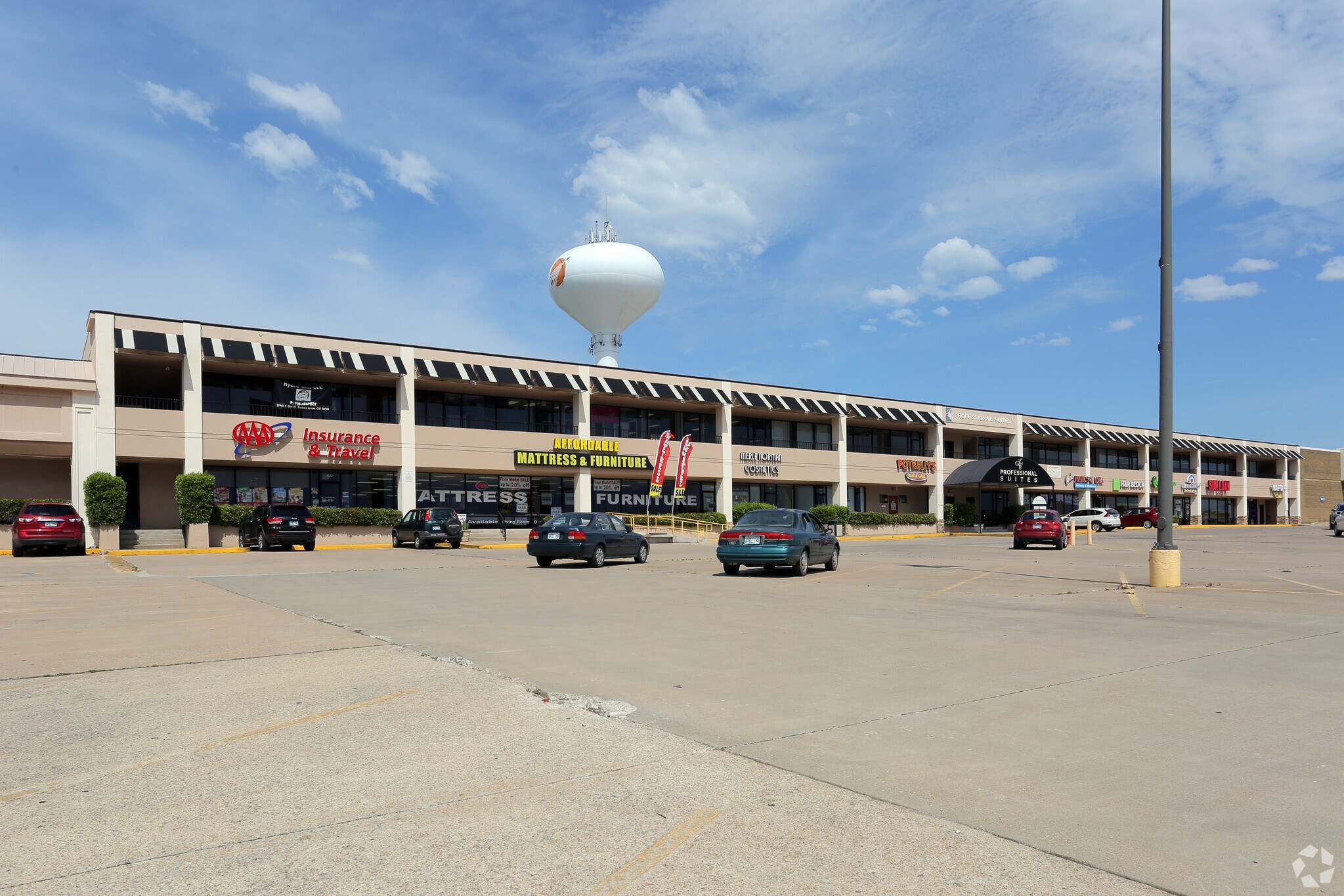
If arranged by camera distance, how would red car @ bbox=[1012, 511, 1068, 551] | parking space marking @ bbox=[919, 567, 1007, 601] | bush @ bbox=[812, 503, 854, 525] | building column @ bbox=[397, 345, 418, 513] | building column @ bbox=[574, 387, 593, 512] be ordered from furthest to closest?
bush @ bbox=[812, 503, 854, 525], building column @ bbox=[574, 387, 593, 512], building column @ bbox=[397, 345, 418, 513], red car @ bbox=[1012, 511, 1068, 551], parking space marking @ bbox=[919, 567, 1007, 601]

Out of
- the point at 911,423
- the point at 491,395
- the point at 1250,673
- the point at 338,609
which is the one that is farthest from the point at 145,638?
the point at 911,423

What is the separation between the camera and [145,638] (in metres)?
10.2

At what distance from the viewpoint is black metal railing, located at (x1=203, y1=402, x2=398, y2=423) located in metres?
39.4

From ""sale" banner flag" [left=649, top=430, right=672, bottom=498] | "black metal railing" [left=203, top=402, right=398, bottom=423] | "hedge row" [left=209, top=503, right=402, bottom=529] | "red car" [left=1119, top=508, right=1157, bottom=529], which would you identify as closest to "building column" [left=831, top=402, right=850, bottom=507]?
""sale" banner flag" [left=649, top=430, right=672, bottom=498]

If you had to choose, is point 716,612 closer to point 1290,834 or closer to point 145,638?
point 145,638

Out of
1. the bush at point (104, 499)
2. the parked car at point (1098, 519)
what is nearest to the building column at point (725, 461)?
the parked car at point (1098, 519)

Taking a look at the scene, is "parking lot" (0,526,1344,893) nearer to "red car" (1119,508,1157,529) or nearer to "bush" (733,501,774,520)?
"bush" (733,501,774,520)

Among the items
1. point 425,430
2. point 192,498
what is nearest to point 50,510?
point 192,498

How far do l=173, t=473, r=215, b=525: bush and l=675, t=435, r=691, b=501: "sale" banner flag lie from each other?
73.6 ft

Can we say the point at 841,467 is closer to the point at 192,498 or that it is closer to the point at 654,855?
the point at 192,498

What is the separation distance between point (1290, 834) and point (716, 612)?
9417 millimetres

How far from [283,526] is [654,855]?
3134 centimetres

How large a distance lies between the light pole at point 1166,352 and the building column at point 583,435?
3212 cm

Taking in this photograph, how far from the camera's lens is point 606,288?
55781 millimetres
